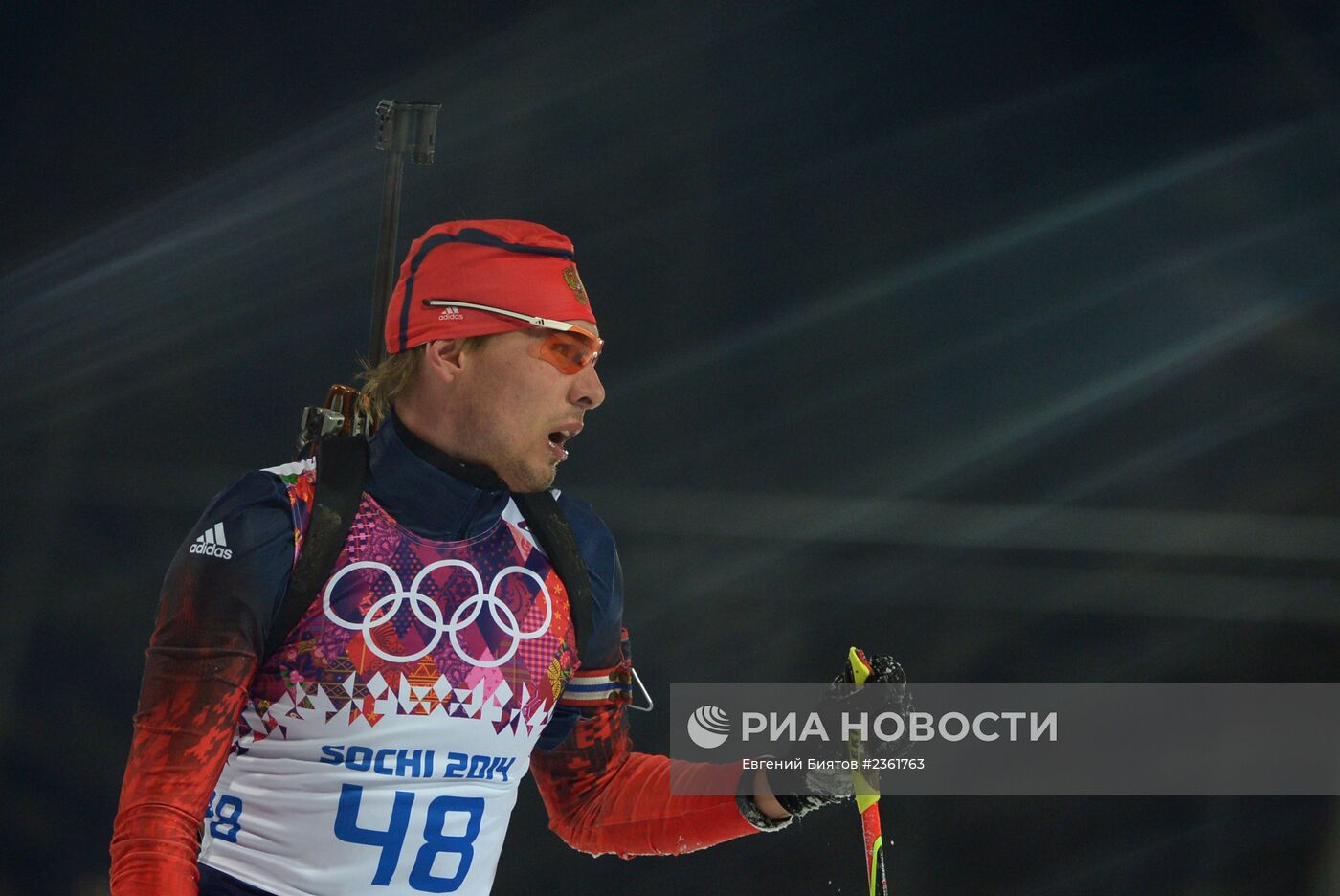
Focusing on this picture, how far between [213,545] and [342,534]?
0.17 m

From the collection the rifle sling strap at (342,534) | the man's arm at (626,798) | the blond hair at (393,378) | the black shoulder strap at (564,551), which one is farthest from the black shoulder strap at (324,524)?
the man's arm at (626,798)

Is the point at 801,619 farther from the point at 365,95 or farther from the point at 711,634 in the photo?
the point at 365,95

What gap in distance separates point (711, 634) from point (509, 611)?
7.88 feet

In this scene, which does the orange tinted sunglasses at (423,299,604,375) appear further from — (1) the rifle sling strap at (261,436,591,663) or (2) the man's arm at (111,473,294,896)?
(2) the man's arm at (111,473,294,896)

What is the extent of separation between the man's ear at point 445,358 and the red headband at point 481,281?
1 centimetres

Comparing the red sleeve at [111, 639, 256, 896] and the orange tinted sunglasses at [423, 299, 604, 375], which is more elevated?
the orange tinted sunglasses at [423, 299, 604, 375]

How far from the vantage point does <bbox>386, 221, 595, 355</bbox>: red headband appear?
1.93 m

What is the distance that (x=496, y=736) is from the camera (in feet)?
6.02

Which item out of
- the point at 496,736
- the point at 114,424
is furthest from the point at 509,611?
the point at 114,424

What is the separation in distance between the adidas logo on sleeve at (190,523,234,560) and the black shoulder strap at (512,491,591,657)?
1.47ft

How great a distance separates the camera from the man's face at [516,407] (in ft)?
6.24

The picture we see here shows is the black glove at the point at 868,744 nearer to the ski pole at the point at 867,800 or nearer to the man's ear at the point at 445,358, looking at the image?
the ski pole at the point at 867,800

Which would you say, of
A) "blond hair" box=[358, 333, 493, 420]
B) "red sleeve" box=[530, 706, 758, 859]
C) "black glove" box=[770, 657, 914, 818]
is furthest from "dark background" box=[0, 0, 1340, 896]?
"black glove" box=[770, 657, 914, 818]

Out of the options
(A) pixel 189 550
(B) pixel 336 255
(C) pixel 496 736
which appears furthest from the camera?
(B) pixel 336 255
